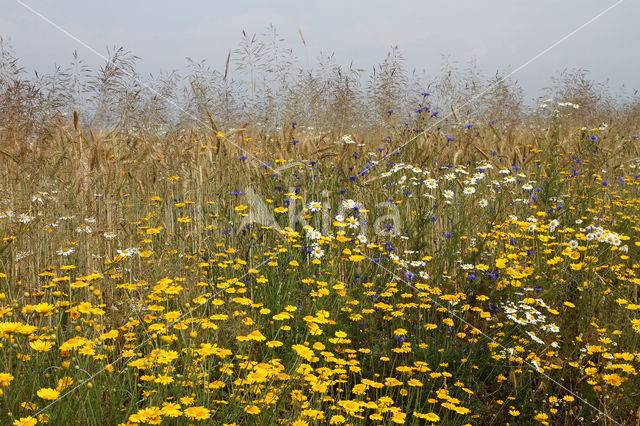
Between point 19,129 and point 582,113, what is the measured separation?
8034mm

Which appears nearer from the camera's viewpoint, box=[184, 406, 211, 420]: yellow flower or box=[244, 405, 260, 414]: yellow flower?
box=[184, 406, 211, 420]: yellow flower

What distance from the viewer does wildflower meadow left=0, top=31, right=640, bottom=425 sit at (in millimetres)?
2029

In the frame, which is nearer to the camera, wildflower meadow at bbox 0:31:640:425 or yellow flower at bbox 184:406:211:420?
yellow flower at bbox 184:406:211:420

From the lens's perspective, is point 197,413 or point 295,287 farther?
point 295,287

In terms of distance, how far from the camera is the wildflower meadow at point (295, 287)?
6.66ft

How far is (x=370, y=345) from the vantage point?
281cm

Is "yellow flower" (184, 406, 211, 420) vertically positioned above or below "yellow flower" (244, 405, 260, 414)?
above

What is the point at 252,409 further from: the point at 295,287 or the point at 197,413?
the point at 295,287

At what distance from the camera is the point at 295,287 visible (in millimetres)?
3037

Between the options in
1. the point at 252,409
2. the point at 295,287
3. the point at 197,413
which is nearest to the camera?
the point at 197,413

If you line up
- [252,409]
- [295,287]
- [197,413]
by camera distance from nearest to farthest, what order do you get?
[197,413], [252,409], [295,287]

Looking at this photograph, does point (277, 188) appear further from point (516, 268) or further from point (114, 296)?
point (516, 268)

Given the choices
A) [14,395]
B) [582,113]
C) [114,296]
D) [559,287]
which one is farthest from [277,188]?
[582,113]

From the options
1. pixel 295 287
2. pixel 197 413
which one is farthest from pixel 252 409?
pixel 295 287
